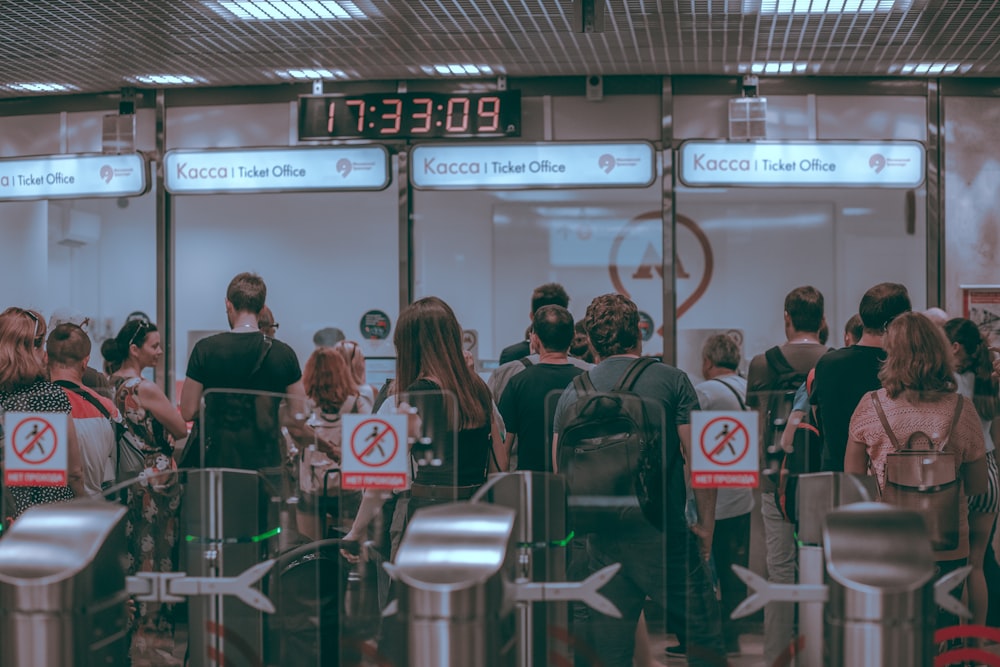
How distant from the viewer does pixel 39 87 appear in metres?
7.27

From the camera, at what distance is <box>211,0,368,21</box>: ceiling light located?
209 inches

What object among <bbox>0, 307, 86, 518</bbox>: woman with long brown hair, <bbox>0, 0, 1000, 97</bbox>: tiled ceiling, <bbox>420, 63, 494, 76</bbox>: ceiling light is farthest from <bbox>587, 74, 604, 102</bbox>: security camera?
<bbox>0, 307, 86, 518</bbox>: woman with long brown hair

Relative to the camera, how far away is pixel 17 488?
3504 millimetres

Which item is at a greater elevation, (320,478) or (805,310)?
(805,310)

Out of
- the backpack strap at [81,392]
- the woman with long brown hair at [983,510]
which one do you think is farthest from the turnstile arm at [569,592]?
the backpack strap at [81,392]

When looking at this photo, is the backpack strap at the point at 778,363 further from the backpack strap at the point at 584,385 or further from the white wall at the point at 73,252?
the white wall at the point at 73,252

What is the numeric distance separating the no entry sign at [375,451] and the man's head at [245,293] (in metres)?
1.57

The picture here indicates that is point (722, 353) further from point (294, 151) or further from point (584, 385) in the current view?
point (294, 151)

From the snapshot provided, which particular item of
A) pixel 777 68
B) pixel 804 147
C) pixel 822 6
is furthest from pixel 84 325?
pixel 777 68

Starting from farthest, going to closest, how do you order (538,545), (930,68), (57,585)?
(930,68)
(538,545)
(57,585)

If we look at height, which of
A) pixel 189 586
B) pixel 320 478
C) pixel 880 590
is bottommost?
pixel 189 586

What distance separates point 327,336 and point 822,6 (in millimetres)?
3998

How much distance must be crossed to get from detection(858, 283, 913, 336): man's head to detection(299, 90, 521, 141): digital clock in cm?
344

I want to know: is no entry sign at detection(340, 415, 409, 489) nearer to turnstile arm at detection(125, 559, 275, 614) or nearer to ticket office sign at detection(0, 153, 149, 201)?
turnstile arm at detection(125, 559, 275, 614)
